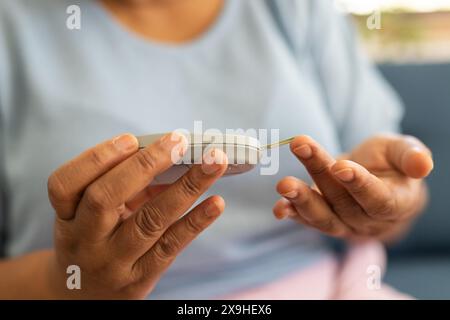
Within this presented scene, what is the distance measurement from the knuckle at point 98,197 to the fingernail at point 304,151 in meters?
0.13

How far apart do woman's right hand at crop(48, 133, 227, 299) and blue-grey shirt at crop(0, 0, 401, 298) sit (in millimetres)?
140

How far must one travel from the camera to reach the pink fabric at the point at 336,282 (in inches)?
23.9

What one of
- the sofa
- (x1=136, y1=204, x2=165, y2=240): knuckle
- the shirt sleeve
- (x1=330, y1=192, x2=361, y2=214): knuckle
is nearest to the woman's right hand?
(x1=136, y1=204, x2=165, y2=240): knuckle

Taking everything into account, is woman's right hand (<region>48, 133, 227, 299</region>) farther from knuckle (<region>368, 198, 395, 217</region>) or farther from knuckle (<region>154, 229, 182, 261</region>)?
knuckle (<region>368, 198, 395, 217</region>)

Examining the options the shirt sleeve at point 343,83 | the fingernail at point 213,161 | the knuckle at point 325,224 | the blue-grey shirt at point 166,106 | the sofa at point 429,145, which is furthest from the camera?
the sofa at point 429,145

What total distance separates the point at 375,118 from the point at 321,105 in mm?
88

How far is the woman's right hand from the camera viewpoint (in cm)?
39

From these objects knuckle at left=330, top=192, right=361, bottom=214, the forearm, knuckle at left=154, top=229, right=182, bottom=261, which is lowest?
the forearm

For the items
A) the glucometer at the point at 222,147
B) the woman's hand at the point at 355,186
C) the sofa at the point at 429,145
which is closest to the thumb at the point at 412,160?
the woman's hand at the point at 355,186

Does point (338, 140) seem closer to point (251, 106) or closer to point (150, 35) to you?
point (251, 106)

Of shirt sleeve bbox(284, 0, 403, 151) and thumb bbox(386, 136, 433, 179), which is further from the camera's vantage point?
shirt sleeve bbox(284, 0, 403, 151)

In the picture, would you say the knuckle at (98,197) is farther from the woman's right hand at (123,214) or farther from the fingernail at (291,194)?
the fingernail at (291,194)

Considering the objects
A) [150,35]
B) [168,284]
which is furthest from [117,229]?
[150,35]
